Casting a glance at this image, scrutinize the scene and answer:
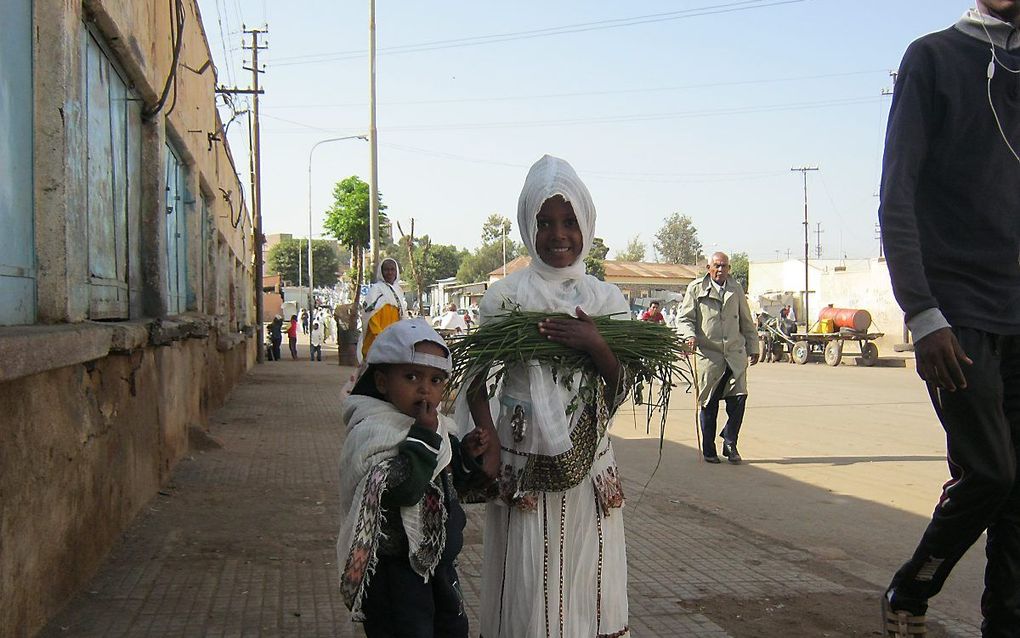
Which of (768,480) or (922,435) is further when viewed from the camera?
(922,435)

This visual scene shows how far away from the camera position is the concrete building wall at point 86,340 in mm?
3621

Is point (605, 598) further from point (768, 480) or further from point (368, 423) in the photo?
point (768, 480)

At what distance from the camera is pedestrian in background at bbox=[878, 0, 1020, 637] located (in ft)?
9.73

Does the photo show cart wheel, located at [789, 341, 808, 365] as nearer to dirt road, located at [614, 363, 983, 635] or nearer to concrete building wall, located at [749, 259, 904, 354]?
concrete building wall, located at [749, 259, 904, 354]

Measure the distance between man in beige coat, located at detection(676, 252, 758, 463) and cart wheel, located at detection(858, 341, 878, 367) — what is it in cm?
1840

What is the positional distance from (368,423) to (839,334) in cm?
2503

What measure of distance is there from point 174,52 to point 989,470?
24.1 ft

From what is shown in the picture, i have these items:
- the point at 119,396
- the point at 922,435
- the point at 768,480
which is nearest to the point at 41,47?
the point at 119,396

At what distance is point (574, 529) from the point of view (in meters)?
2.97

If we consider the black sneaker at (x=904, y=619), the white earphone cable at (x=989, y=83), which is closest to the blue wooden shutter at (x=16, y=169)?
the black sneaker at (x=904, y=619)

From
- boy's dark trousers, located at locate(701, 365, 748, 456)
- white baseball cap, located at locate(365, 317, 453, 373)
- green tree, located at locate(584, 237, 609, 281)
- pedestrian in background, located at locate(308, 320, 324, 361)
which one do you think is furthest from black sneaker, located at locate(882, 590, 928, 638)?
green tree, located at locate(584, 237, 609, 281)

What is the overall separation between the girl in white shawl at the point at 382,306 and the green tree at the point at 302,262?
91.0 m

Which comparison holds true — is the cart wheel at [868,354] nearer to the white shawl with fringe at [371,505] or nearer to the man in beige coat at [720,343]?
the man in beige coat at [720,343]

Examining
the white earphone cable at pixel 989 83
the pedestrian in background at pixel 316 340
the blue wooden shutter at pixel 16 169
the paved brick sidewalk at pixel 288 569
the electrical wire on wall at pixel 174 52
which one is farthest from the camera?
the pedestrian in background at pixel 316 340
